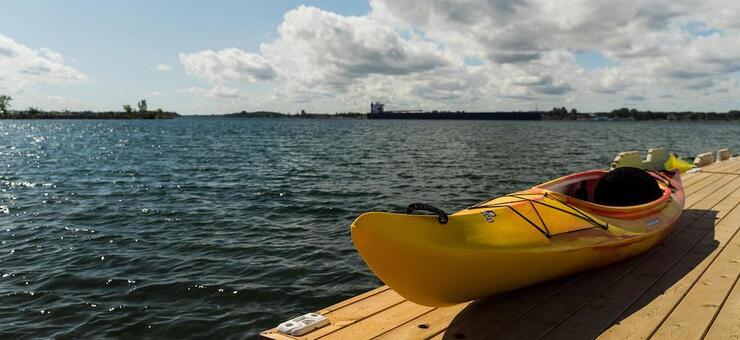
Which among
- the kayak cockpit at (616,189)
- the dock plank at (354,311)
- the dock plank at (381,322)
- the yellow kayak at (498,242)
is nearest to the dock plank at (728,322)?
the yellow kayak at (498,242)

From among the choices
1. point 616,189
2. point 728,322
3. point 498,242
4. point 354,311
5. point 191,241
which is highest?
point 616,189

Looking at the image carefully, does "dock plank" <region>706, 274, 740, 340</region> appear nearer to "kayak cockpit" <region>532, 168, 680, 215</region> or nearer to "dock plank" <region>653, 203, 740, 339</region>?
"dock plank" <region>653, 203, 740, 339</region>

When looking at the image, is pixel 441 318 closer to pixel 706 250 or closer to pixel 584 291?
pixel 584 291

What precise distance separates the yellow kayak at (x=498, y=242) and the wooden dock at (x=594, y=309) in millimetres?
214

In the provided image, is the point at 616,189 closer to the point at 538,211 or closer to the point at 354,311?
the point at 538,211

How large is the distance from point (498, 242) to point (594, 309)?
1.19 meters

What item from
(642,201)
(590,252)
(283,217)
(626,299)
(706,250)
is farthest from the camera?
(283,217)

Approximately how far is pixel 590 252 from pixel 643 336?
1.50m

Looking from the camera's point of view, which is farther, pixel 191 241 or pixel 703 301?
pixel 191 241

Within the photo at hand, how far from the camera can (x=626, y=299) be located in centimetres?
484

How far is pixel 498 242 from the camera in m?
4.62

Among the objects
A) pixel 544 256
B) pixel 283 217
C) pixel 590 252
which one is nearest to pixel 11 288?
pixel 283 217

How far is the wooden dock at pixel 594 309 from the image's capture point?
4.17 m

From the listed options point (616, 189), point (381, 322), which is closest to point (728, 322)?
point (381, 322)
